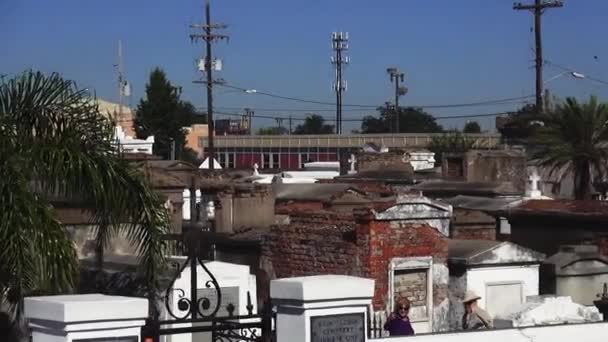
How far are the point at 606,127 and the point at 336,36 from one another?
56.3 metres

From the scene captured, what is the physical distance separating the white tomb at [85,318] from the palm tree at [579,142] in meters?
26.7

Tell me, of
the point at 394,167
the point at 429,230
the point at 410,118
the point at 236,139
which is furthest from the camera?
the point at 410,118

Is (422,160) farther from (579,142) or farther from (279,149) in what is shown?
(279,149)

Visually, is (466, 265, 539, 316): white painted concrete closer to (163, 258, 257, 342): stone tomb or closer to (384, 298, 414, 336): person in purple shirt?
(163, 258, 257, 342): stone tomb

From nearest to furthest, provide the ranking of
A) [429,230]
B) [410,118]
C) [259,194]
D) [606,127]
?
[429,230] < [259,194] < [606,127] < [410,118]

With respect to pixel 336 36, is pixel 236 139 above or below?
below

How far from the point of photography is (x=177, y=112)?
88125 millimetres

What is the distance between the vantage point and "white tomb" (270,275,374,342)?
→ 33.1ft

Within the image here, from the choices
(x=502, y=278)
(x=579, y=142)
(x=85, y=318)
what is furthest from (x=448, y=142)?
(x=85, y=318)

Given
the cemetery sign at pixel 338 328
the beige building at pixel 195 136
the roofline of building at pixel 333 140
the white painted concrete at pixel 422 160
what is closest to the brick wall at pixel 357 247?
the cemetery sign at pixel 338 328

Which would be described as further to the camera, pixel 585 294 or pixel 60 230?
pixel 585 294

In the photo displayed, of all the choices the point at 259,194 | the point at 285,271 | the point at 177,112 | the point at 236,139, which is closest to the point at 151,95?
the point at 177,112

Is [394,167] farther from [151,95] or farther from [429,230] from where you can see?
[151,95]

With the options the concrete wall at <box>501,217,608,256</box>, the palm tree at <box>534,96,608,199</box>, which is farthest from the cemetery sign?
the palm tree at <box>534,96,608,199</box>
